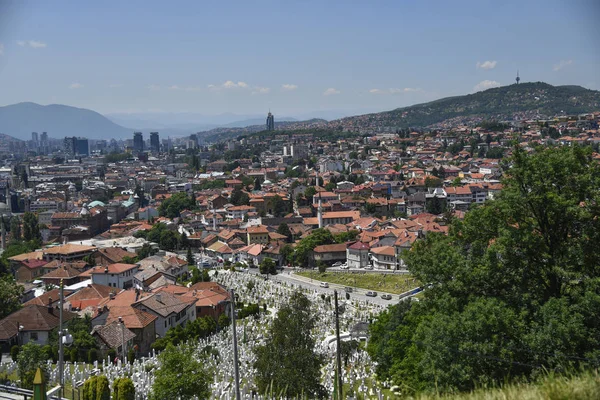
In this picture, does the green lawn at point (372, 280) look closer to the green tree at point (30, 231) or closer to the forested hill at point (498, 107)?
the green tree at point (30, 231)

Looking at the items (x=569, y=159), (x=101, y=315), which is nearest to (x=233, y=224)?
(x=101, y=315)

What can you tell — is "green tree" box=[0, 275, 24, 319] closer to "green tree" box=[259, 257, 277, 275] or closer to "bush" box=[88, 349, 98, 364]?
"bush" box=[88, 349, 98, 364]

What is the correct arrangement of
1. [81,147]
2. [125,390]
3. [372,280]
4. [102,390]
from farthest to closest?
[81,147], [372,280], [125,390], [102,390]

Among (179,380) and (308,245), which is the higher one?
(179,380)

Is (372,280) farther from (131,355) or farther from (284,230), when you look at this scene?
(131,355)

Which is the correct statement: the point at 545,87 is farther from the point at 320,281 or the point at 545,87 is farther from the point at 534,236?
the point at 534,236

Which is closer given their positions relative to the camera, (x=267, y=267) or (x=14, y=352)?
(x=14, y=352)

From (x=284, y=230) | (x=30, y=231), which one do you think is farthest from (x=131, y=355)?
(x=30, y=231)

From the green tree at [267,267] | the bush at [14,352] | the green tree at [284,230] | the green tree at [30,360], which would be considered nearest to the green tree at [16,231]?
the green tree at [284,230]
